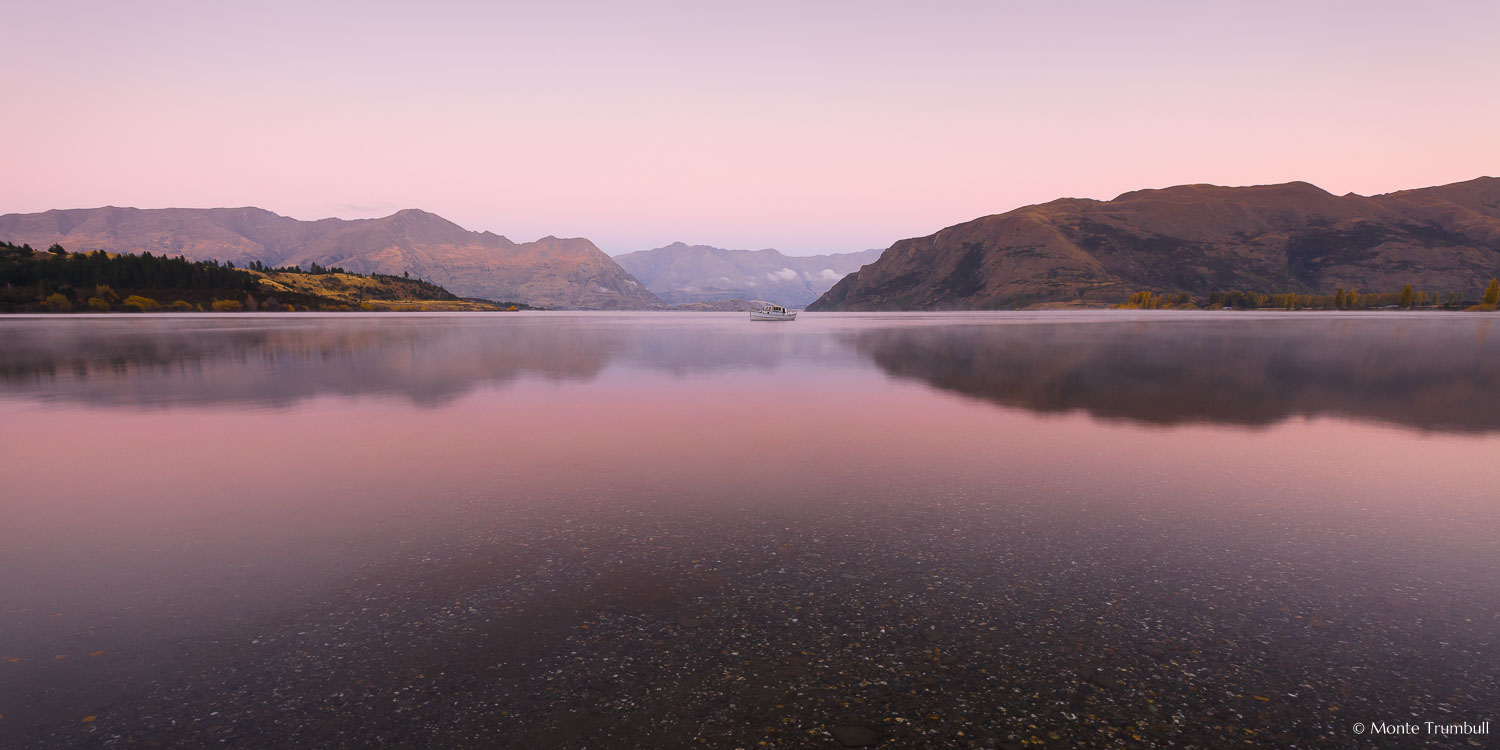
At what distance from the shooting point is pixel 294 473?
15.4 metres

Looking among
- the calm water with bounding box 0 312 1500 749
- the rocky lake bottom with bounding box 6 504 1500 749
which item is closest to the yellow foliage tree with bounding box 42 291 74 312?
the calm water with bounding box 0 312 1500 749

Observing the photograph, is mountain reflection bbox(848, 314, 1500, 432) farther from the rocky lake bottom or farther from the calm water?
the rocky lake bottom

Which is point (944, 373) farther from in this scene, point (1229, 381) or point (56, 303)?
point (56, 303)

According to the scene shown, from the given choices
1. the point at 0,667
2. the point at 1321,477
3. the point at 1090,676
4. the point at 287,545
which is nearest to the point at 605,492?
the point at 287,545

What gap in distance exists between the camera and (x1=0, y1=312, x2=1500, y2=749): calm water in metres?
6.41

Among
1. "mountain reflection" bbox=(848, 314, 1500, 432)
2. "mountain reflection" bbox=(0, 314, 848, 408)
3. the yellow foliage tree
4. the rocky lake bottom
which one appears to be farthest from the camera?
the yellow foliage tree

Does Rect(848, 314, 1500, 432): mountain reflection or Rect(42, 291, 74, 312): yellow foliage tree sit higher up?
Rect(42, 291, 74, 312): yellow foliage tree

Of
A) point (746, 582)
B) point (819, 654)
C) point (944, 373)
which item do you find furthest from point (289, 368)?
point (819, 654)

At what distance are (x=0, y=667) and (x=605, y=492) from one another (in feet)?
27.9

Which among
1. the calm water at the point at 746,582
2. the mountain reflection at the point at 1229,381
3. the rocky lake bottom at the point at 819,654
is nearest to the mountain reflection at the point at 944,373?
the mountain reflection at the point at 1229,381

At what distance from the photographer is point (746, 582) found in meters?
9.27

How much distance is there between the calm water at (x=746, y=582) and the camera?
6.41m

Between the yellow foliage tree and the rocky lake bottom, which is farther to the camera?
→ the yellow foliage tree

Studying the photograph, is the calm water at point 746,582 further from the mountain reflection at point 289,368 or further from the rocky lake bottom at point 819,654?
the mountain reflection at point 289,368
